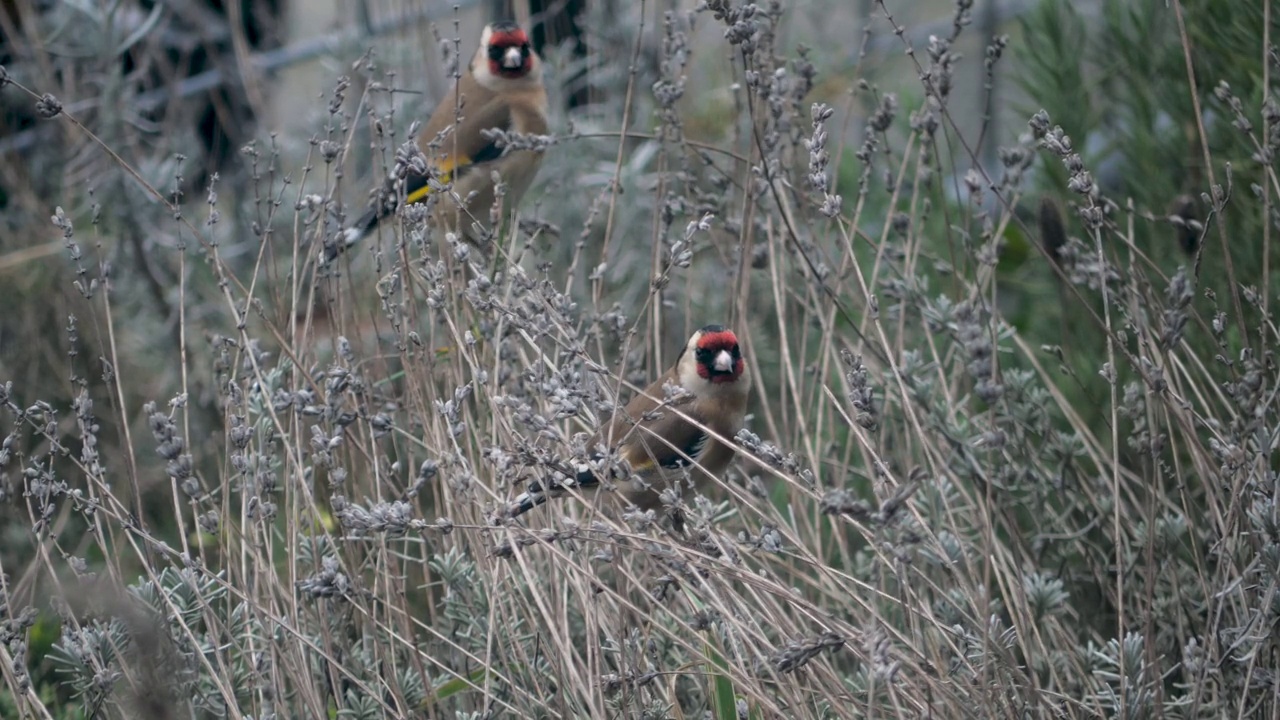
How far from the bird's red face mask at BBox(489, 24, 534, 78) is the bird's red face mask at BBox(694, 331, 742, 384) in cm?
146

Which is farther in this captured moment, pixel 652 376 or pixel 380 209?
pixel 652 376

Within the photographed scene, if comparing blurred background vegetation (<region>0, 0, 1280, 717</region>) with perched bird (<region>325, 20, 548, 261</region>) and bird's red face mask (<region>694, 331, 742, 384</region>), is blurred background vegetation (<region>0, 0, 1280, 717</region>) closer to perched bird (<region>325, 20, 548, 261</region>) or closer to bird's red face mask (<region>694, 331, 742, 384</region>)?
bird's red face mask (<region>694, 331, 742, 384</region>)

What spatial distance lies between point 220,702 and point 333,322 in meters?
0.71

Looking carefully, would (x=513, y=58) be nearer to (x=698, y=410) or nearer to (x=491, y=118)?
(x=491, y=118)

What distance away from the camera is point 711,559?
188 cm

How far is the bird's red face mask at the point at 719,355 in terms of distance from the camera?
300 centimetres

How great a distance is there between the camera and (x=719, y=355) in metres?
3.01

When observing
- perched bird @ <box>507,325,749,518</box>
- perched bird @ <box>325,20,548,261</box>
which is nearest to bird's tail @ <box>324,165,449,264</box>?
perched bird @ <box>325,20,548,261</box>

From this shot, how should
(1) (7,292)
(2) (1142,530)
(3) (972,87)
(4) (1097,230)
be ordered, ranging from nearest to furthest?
1. (4) (1097,230)
2. (2) (1142,530)
3. (1) (7,292)
4. (3) (972,87)

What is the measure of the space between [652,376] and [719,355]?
0.34 m

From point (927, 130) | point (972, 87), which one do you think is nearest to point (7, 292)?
point (927, 130)

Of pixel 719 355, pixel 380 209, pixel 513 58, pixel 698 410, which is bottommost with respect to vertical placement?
pixel 698 410

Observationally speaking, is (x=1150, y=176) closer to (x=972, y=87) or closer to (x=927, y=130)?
(x=927, y=130)

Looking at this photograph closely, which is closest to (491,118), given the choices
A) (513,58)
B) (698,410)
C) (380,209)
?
(513,58)
